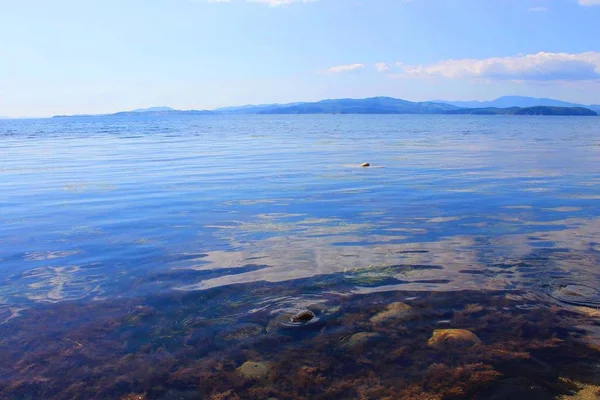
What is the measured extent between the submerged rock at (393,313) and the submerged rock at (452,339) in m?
0.72

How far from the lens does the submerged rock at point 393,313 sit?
8156mm

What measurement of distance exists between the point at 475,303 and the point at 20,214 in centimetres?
1496

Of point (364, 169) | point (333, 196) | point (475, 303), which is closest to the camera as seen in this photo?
point (475, 303)

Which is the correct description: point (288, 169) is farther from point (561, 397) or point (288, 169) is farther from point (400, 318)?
point (561, 397)

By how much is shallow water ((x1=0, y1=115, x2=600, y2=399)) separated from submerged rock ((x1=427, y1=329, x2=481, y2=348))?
155 millimetres

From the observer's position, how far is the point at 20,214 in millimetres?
16891

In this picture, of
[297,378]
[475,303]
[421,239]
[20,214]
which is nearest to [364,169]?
[421,239]

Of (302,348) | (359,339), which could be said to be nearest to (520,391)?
(359,339)

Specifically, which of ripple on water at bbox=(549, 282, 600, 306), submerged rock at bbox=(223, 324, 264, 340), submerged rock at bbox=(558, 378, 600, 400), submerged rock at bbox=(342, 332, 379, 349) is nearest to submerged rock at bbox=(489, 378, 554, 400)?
submerged rock at bbox=(558, 378, 600, 400)

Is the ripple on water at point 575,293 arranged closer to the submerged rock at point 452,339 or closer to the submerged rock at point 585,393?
the submerged rock at point 452,339

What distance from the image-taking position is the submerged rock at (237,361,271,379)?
261 inches

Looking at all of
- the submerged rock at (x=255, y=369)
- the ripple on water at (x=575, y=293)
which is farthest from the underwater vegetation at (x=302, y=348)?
the ripple on water at (x=575, y=293)

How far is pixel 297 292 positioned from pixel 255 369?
2.70m

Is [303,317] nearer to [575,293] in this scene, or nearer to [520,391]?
[520,391]
